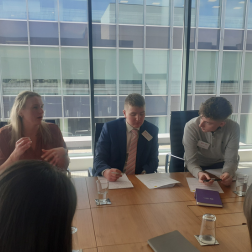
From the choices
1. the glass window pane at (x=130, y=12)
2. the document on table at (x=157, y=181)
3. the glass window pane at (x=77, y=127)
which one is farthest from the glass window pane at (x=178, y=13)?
the document on table at (x=157, y=181)

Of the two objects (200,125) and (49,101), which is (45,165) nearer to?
(200,125)

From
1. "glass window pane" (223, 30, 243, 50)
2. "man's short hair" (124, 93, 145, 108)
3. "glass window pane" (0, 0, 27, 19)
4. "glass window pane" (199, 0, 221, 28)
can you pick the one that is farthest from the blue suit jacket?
"glass window pane" (223, 30, 243, 50)

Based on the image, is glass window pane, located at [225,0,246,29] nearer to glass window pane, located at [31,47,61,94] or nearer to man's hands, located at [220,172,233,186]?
glass window pane, located at [31,47,61,94]

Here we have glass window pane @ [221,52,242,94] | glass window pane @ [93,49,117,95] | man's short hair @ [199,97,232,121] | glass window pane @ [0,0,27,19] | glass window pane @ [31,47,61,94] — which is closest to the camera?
man's short hair @ [199,97,232,121]

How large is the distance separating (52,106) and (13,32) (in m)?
1.26

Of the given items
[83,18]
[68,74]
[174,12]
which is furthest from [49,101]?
[174,12]

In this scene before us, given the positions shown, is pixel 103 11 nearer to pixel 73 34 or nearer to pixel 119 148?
pixel 73 34

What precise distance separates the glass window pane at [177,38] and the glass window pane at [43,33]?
1.98m

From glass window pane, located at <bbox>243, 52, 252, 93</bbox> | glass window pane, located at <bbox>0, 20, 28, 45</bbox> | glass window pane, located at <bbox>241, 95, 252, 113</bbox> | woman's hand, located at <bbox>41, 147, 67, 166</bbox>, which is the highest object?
glass window pane, located at <bbox>0, 20, 28, 45</bbox>

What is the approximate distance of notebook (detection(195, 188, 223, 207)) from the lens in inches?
59.6

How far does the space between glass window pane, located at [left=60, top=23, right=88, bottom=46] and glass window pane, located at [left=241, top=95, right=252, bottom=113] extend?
331 cm

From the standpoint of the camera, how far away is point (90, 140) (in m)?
4.25

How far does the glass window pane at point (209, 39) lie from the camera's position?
4.19 meters

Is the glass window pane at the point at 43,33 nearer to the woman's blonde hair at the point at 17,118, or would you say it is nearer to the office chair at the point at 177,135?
the woman's blonde hair at the point at 17,118
